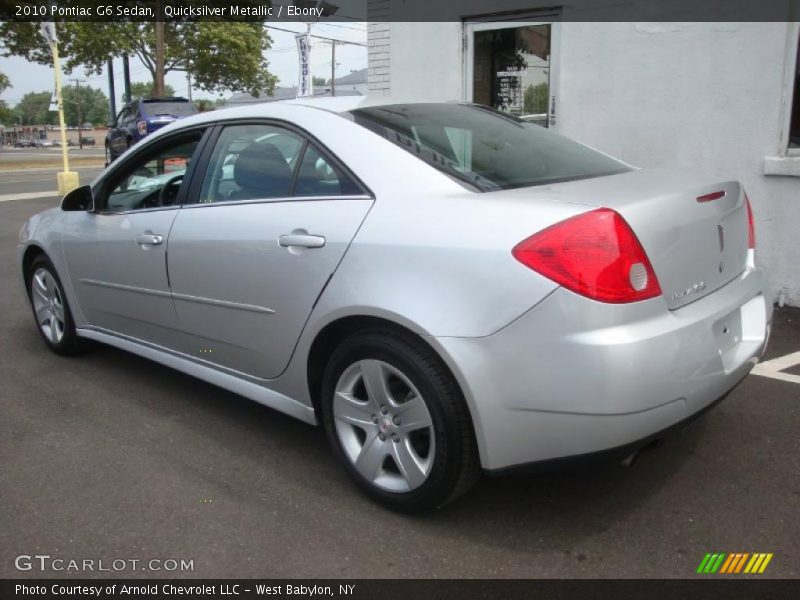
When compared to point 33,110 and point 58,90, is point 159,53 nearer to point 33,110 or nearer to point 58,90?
point 58,90

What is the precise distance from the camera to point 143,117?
58.0 ft

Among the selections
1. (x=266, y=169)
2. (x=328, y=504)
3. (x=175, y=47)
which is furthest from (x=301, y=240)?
(x=175, y=47)

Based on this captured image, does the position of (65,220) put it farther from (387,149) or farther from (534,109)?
(534,109)

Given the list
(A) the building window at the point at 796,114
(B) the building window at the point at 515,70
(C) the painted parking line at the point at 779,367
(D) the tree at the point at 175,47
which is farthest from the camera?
(D) the tree at the point at 175,47

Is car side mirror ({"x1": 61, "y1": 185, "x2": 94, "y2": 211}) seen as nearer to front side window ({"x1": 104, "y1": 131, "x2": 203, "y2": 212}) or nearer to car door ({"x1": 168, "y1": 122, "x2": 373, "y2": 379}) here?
front side window ({"x1": 104, "y1": 131, "x2": 203, "y2": 212})

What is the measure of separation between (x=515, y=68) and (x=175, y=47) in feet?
103

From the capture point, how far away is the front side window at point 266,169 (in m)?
2.86

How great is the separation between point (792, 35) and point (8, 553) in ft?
18.7

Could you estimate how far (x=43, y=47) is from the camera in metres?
29.9

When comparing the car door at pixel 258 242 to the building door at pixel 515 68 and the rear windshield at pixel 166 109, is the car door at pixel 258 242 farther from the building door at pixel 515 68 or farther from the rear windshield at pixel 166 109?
the rear windshield at pixel 166 109

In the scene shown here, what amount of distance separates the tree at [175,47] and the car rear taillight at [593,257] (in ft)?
91.1

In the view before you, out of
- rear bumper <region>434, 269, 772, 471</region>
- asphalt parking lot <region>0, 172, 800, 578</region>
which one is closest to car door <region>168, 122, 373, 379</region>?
asphalt parking lot <region>0, 172, 800, 578</region>
